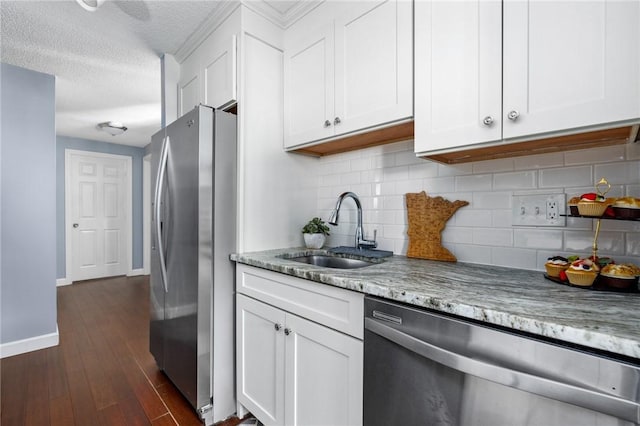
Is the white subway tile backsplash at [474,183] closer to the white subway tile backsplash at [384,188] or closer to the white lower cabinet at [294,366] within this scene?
the white subway tile backsplash at [384,188]

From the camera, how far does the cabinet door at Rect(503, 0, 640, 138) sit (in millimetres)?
825

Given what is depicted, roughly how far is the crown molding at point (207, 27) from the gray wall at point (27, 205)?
4.47 ft

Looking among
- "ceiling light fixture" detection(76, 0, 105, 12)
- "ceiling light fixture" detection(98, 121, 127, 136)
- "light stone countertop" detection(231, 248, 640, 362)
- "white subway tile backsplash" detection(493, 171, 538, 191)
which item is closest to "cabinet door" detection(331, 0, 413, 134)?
"white subway tile backsplash" detection(493, 171, 538, 191)

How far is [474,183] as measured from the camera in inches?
55.3

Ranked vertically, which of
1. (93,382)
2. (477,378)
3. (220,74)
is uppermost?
(220,74)

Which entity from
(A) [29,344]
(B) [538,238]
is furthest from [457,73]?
Result: (A) [29,344]

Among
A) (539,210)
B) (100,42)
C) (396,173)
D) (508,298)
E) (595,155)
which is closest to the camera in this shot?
(508,298)

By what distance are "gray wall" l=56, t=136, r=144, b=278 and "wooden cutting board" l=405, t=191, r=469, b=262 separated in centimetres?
548

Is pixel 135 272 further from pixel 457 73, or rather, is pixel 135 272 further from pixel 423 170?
pixel 457 73

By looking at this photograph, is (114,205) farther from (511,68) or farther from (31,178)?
(511,68)

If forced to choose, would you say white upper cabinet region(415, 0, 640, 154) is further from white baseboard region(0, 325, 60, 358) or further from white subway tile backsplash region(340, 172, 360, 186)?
white baseboard region(0, 325, 60, 358)

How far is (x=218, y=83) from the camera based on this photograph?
6.22 feet

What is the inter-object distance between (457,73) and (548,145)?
18.2 inches

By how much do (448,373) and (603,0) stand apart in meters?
1.14
